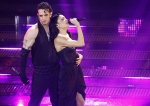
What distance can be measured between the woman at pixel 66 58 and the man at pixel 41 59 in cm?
10

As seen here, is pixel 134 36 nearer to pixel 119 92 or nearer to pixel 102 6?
pixel 102 6

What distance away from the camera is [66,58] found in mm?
3363

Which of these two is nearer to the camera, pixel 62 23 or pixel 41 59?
pixel 62 23

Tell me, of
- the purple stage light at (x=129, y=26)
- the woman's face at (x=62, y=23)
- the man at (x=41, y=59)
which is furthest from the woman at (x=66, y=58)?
the purple stage light at (x=129, y=26)

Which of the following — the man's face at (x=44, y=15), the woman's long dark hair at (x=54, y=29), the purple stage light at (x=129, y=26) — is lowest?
the purple stage light at (x=129, y=26)

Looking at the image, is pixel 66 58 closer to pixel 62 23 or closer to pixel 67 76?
pixel 67 76

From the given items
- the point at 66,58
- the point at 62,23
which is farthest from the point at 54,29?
the point at 66,58

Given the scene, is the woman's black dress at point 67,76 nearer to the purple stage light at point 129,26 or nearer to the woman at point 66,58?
the woman at point 66,58

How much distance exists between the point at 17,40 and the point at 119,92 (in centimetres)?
213

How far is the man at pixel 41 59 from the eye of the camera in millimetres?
3455

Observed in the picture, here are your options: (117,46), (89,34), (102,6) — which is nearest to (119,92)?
(117,46)

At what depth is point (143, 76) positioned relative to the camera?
5016mm

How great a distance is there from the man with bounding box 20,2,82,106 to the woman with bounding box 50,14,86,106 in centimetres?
10

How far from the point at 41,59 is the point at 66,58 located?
35cm
